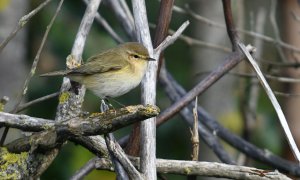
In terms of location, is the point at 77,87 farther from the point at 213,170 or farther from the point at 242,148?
the point at 242,148

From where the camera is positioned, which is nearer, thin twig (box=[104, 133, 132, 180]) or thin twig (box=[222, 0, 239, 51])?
thin twig (box=[104, 133, 132, 180])

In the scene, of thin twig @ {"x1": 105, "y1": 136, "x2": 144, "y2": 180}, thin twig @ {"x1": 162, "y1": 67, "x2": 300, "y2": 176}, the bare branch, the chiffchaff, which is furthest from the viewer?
thin twig @ {"x1": 162, "y1": 67, "x2": 300, "y2": 176}

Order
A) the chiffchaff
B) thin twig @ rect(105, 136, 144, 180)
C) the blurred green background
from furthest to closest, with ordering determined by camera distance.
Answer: the blurred green background
the chiffchaff
thin twig @ rect(105, 136, 144, 180)

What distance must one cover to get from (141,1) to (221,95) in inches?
146

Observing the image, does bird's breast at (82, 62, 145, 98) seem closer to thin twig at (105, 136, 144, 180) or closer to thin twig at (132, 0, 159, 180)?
thin twig at (132, 0, 159, 180)

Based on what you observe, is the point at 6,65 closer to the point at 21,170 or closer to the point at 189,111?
the point at 189,111

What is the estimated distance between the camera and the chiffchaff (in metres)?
4.13

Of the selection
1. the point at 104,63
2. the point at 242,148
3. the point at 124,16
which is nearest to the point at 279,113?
the point at 104,63

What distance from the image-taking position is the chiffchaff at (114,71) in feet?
13.6

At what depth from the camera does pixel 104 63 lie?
14.4 ft

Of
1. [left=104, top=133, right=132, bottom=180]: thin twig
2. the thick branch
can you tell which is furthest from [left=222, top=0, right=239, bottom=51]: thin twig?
[left=104, top=133, right=132, bottom=180]: thin twig

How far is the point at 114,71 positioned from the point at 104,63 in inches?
3.4

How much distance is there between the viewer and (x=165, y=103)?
8.02m

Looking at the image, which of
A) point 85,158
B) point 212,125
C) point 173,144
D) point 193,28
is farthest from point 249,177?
point 193,28
